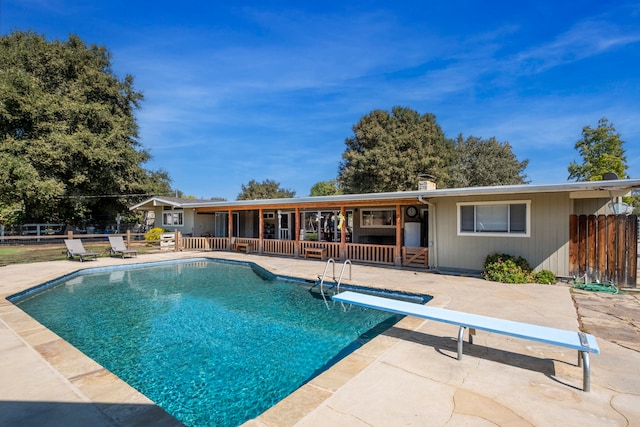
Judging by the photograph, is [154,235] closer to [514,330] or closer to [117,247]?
[117,247]

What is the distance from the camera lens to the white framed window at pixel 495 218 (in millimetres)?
9023

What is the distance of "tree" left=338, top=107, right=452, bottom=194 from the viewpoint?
85.4ft

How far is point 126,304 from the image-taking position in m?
7.53

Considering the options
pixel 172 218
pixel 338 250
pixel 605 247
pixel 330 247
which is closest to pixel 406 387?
pixel 605 247

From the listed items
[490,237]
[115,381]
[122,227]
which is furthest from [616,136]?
[122,227]

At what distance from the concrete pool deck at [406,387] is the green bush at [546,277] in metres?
3.61

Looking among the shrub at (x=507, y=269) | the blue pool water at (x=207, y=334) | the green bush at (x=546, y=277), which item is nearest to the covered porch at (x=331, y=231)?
the shrub at (x=507, y=269)

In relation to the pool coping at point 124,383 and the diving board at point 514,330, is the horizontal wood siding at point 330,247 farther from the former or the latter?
the diving board at point 514,330

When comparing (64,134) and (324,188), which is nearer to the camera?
(64,134)

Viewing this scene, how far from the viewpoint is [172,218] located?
2116 centimetres

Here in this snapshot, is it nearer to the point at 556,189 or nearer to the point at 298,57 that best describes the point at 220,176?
the point at 298,57

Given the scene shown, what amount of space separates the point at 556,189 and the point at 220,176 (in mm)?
36290

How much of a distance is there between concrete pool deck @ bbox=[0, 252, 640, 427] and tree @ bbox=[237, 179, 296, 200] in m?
44.2

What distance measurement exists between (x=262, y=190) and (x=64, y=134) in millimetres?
29385
